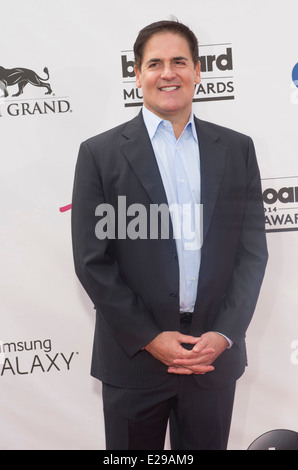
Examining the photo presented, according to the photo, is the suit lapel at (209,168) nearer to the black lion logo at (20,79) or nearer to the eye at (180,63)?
the eye at (180,63)

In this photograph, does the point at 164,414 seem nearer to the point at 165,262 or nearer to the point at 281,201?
the point at 165,262

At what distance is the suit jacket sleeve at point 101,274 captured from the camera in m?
1.88

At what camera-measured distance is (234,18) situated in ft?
8.60

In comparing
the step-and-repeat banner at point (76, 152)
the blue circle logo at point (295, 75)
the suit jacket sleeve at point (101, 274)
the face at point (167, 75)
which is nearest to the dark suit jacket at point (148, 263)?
the suit jacket sleeve at point (101, 274)

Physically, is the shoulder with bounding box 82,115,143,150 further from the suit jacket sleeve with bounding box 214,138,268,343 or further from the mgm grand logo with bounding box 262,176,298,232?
the mgm grand logo with bounding box 262,176,298,232

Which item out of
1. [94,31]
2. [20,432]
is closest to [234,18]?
[94,31]

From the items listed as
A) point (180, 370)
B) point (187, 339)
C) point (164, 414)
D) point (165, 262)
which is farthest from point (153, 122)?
point (164, 414)

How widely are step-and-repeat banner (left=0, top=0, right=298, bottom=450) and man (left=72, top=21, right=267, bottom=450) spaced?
1.96 ft

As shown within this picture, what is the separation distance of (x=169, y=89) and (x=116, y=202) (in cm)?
45

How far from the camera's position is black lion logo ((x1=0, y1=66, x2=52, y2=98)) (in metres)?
2.58

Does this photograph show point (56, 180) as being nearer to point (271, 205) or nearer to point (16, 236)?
point (16, 236)

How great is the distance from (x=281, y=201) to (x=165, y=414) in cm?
120

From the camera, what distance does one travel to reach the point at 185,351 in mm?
1904

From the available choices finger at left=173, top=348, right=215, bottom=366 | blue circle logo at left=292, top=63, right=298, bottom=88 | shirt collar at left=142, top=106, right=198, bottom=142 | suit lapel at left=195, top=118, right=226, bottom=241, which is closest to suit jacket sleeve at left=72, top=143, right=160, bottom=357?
finger at left=173, top=348, right=215, bottom=366
